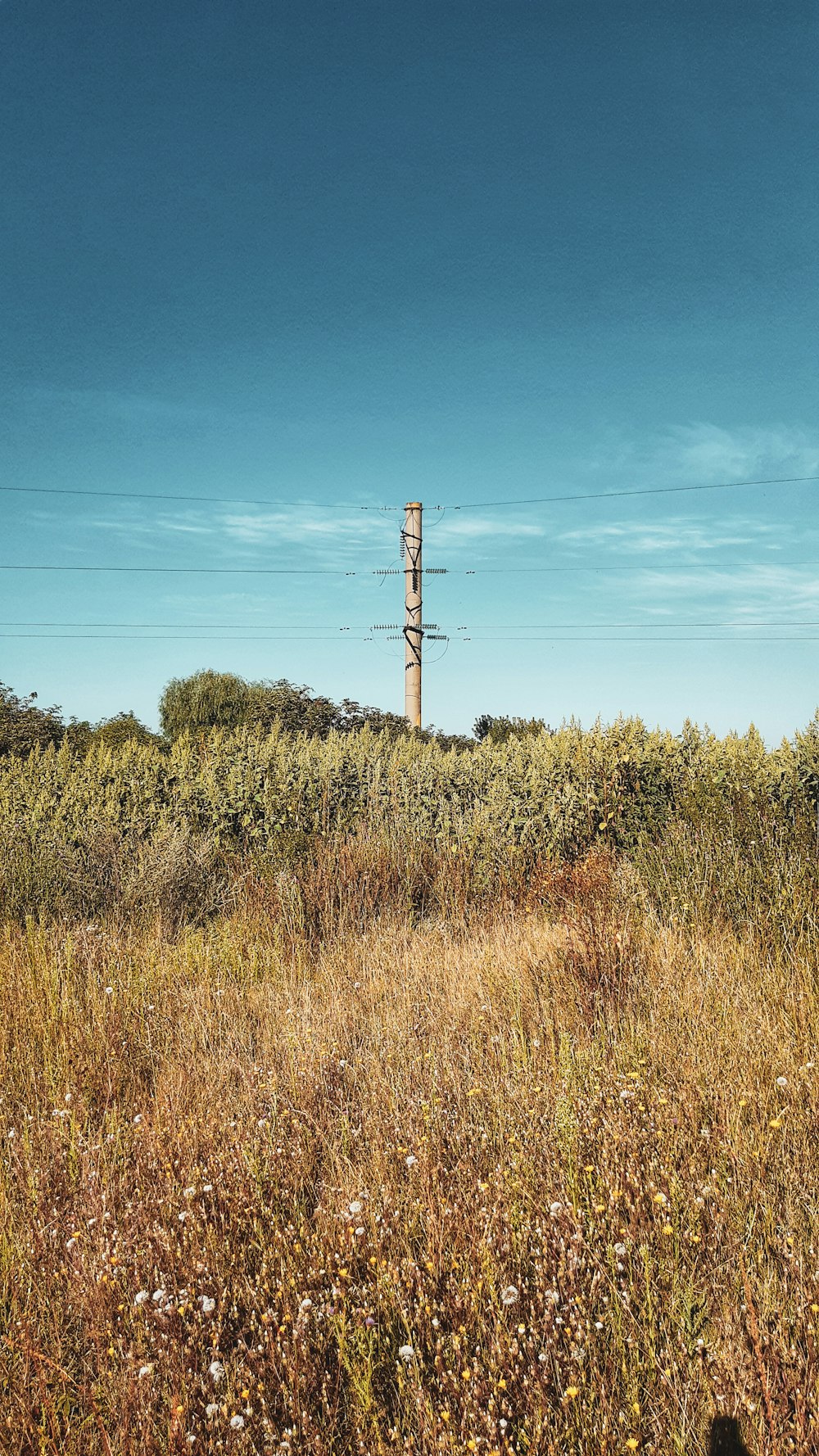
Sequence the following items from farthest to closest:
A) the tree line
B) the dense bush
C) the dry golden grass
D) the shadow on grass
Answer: the tree line
the dense bush
the dry golden grass
the shadow on grass

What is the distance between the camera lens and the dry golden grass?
6.64 feet

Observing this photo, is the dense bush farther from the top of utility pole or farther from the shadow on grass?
the top of utility pole

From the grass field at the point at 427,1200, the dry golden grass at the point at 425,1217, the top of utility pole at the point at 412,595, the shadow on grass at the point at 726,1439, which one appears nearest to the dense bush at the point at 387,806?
the grass field at the point at 427,1200

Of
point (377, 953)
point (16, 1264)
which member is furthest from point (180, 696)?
point (16, 1264)

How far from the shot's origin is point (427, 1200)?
272 cm

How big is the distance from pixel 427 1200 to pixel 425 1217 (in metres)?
0.11

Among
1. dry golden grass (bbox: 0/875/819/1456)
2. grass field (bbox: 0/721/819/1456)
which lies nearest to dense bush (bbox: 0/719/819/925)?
grass field (bbox: 0/721/819/1456)

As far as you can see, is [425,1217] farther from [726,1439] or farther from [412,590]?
[412,590]

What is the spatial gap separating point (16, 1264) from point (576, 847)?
19.7 feet

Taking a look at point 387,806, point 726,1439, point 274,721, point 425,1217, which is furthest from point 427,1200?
point 274,721

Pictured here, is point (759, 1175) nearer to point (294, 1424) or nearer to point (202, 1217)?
point (294, 1424)

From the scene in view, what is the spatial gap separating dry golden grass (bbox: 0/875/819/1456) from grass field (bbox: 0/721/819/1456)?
0.04 ft

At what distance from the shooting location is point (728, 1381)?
1.98 m

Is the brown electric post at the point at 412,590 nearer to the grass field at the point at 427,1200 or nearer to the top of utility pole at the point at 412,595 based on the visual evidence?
the top of utility pole at the point at 412,595
